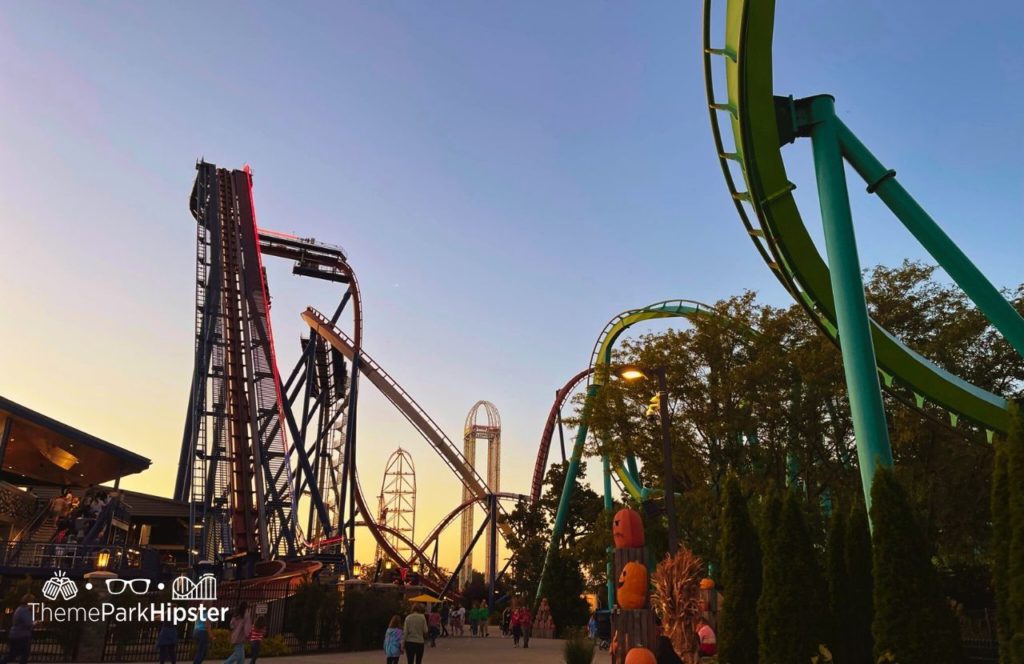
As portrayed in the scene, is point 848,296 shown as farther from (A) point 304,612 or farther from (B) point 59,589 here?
(B) point 59,589

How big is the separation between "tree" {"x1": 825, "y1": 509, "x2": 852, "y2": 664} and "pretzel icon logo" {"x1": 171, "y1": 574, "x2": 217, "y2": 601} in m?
12.4

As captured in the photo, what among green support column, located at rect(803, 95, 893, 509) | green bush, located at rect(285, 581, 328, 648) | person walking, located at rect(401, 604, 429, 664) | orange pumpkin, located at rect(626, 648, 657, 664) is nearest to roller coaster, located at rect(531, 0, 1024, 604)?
green support column, located at rect(803, 95, 893, 509)

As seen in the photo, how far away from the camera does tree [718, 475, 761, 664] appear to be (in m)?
12.8

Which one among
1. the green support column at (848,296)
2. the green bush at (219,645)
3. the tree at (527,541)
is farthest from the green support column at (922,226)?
the tree at (527,541)

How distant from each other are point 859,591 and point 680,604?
306 centimetres

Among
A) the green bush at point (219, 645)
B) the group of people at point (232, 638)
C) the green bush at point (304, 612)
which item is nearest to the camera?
the group of people at point (232, 638)

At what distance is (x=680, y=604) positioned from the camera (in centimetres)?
1384

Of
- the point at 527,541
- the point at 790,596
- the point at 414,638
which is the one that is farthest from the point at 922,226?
the point at 527,541

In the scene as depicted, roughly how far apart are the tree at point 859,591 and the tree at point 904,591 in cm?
162

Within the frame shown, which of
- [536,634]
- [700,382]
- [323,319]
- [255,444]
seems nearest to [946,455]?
[700,382]

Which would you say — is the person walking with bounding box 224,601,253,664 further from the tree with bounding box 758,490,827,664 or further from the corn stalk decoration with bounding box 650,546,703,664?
the tree with bounding box 758,490,827,664

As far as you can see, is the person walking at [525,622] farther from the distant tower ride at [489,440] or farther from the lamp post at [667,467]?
the distant tower ride at [489,440]

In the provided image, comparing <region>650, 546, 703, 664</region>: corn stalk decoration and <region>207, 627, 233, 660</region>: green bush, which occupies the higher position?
<region>650, 546, 703, 664</region>: corn stalk decoration

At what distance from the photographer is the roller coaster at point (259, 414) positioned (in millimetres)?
27750
